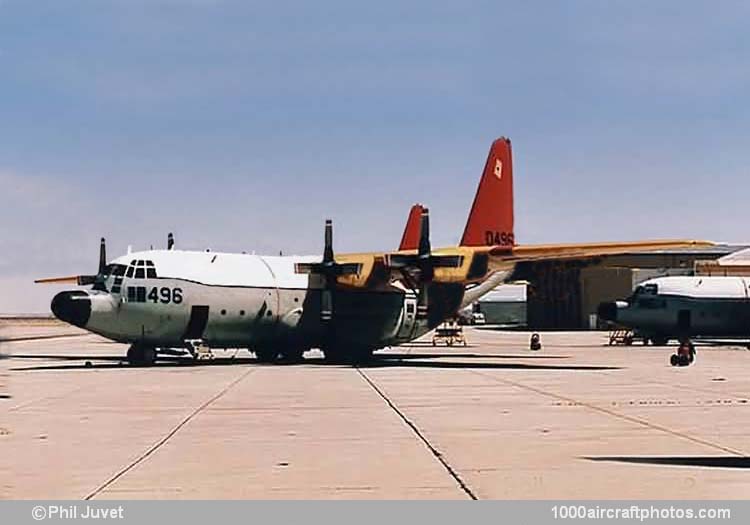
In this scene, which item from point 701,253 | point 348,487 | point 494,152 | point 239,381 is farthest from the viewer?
point 701,253

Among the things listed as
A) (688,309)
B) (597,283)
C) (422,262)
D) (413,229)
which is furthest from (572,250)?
(597,283)

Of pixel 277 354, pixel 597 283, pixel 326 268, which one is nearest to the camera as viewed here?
pixel 326 268

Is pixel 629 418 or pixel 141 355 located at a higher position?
pixel 141 355

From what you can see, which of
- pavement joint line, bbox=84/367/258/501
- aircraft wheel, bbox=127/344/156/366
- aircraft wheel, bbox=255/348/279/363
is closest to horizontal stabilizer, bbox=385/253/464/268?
aircraft wheel, bbox=255/348/279/363

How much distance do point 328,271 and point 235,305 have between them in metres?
4.24

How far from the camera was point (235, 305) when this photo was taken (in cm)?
3638

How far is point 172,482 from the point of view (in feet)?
36.4

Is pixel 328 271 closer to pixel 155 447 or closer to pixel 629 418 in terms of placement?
pixel 629 418

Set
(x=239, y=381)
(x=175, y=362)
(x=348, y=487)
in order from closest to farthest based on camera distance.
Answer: (x=348, y=487) < (x=239, y=381) < (x=175, y=362)

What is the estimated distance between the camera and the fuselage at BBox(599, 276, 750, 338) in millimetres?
56031

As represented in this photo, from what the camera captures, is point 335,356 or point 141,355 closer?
point 141,355

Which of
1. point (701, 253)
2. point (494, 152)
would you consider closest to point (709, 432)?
point (494, 152)
